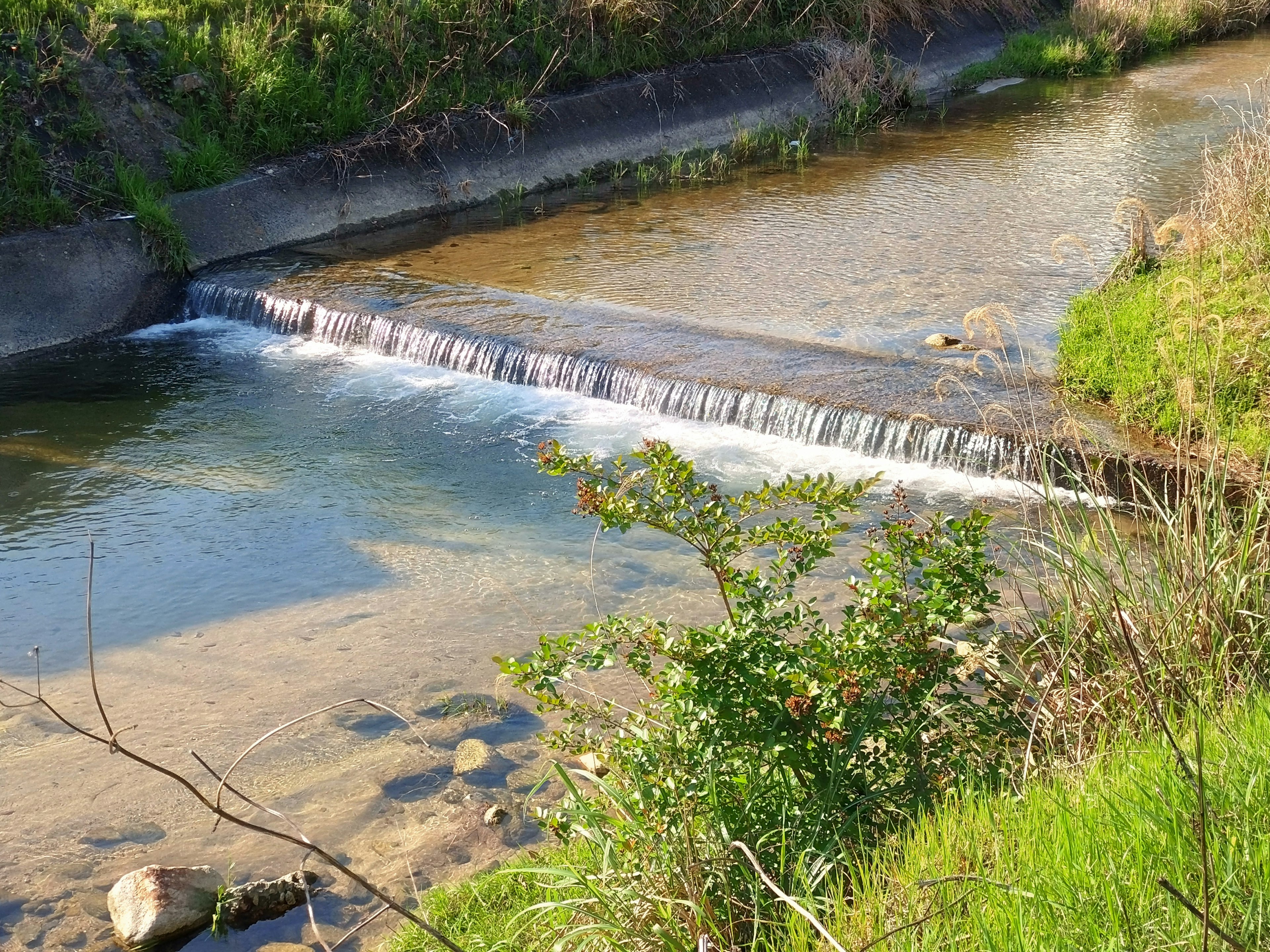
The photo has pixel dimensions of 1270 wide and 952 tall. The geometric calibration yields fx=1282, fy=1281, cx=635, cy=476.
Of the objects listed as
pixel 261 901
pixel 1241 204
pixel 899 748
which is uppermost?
pixel 1241 204

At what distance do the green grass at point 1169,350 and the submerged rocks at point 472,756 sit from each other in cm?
306

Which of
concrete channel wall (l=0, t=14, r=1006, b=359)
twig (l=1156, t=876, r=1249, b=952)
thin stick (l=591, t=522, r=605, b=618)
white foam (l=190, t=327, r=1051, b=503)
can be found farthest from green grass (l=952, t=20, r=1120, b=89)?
twig (l=1156, t=876, r=1249, b=952)

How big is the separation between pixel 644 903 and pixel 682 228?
30.6ft

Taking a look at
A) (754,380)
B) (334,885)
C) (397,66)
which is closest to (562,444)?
(754,380)

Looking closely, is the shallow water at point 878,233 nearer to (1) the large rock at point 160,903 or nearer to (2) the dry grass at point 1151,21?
(2) the dry grass at point 1151,21

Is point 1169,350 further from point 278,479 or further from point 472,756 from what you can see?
point 278,479

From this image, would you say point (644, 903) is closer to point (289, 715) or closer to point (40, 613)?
point (289, 715)

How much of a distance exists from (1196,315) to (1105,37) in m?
14.3

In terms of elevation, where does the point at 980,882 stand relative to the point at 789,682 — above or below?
below

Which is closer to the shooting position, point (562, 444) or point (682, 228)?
point (562, 444)

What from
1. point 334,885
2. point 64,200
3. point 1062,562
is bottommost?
point 334,885

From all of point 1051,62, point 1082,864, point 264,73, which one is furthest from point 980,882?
point 1051,62

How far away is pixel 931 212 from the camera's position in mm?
11555

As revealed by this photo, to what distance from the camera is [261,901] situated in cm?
393
